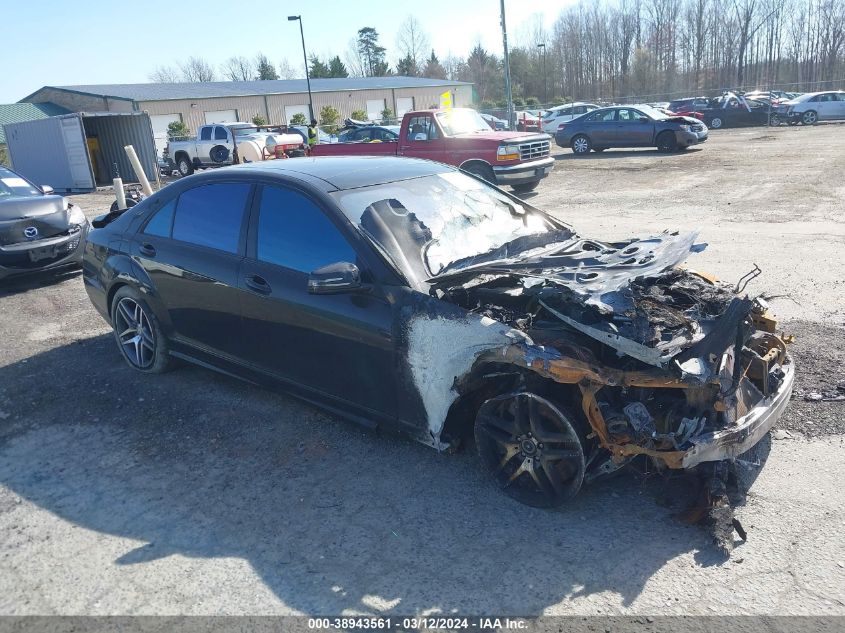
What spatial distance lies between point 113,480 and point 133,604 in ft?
4.04

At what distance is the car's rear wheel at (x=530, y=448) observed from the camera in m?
3.33

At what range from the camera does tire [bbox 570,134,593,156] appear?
2377cm

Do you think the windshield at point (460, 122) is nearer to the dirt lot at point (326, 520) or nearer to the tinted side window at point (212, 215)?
the dirt lot at point (326, 520)

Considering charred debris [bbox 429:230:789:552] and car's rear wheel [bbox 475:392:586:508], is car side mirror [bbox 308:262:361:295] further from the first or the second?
car's rear wheel [bbox 475:392:586:508]

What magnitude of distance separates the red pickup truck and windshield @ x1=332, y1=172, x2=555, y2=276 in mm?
9626

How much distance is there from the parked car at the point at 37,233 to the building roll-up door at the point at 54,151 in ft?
46.2

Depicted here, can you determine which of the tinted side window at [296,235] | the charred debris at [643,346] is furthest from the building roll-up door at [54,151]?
the charred debris at [643,346]

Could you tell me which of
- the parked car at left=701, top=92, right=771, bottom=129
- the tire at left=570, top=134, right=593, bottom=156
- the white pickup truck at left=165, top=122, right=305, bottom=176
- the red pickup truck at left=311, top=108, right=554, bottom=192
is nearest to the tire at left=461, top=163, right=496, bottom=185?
the red pickup truck at left=311, top=108, right=554, bottom=192

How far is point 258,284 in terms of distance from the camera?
4.32 metres

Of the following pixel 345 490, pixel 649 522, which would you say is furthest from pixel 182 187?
pixel 649 522

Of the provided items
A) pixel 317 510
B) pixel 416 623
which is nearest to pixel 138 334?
pixel 317 510

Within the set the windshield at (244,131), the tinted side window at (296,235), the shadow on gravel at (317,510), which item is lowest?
the shadow on gravel at (317,510)

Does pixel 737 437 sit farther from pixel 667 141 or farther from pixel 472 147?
pixel 667 141

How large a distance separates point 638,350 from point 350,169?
244 centimetres
